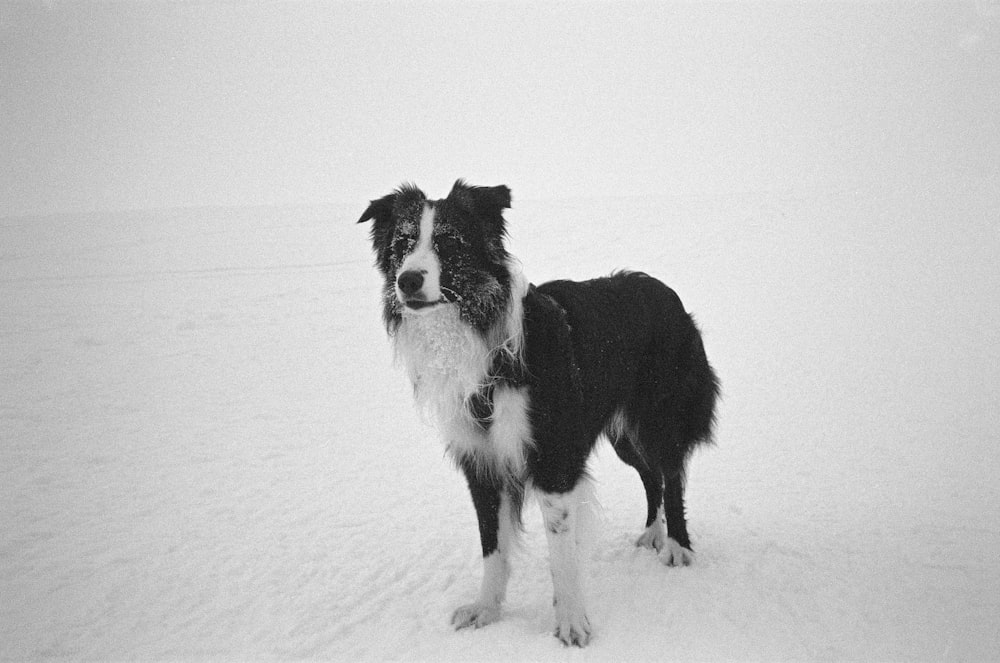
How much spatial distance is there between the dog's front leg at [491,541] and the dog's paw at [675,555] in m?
1.22

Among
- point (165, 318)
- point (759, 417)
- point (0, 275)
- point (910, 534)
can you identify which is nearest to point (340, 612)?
point (910, 534)

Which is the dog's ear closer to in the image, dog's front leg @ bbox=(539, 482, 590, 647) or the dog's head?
the dog's head

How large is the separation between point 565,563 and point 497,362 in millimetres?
1220

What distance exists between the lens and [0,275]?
619 inches

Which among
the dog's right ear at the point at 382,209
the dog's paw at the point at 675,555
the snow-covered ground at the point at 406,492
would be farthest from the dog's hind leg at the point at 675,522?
the dog's right ear at the point at 382,209

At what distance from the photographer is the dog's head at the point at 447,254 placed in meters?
2.86

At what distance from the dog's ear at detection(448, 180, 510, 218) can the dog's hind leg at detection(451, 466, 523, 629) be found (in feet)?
5.13

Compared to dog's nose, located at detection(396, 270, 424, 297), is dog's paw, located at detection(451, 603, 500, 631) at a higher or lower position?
lower

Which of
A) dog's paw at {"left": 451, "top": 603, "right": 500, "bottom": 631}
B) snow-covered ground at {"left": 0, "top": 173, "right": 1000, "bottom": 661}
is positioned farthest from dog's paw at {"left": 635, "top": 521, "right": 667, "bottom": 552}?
dog's paw at {"left": 451, "top": 603, "right": 500, "bottom": 631}

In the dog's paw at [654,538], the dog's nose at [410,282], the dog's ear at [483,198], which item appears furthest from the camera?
the dog's paw at [654,538]

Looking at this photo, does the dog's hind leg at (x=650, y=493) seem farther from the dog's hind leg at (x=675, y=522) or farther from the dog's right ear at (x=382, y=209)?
the dog's right ear at (x=382, y=209)

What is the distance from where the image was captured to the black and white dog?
2.98 meters

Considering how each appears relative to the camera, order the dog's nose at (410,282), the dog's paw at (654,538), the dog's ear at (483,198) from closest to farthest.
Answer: the dog's nose at (410,282), the dog's ear at (483,198), the dog's paw at (654,538)

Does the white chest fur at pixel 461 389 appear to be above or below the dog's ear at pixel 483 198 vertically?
below
